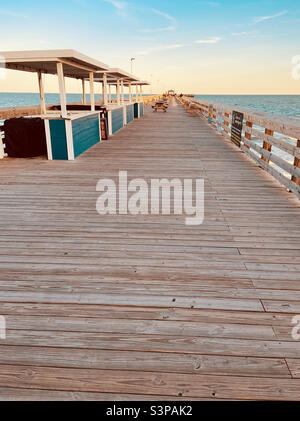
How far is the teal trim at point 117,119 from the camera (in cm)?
1297

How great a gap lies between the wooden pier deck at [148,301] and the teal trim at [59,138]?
3.08 meters

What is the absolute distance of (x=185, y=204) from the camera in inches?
187

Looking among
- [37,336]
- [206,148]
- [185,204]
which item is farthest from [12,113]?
[37,336]

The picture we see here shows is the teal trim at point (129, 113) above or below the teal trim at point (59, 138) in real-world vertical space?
above

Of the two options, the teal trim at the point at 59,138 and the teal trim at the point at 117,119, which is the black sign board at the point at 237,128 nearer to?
the teal trim at the point at 117,119

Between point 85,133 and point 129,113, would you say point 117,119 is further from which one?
point 85,133

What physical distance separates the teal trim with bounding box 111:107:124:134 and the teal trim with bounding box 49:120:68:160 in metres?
5.24

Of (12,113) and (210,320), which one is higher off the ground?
(12,113)

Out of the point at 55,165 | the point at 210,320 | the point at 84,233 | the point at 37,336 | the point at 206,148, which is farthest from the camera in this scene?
the point at 206,148

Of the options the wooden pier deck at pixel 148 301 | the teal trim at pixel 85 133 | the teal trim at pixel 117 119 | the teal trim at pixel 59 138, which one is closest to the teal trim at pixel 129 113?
the teal trim at pixel 117 119

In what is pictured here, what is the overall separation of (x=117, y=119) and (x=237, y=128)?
635 cm

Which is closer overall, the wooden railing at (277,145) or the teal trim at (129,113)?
the wooden railing at (277,145)

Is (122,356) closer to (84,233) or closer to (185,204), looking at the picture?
(84,233)
